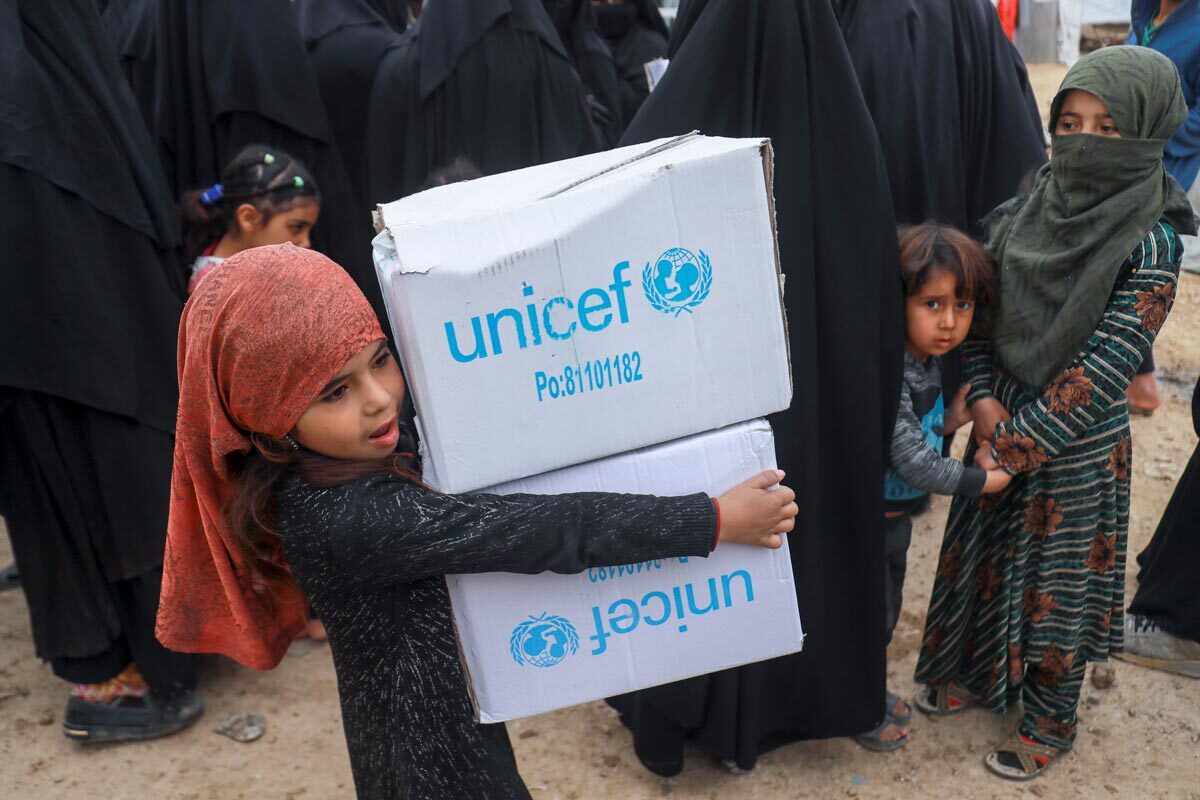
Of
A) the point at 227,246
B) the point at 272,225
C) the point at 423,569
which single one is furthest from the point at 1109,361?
the point at 227,246

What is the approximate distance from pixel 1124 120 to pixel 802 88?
0.63m

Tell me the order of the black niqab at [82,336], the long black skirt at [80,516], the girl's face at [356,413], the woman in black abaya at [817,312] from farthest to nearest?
the long black skirt at [80,516]
the black niqab at [82,336]
the woman in black abaya at [817,312]
the girl's face at [356,413]

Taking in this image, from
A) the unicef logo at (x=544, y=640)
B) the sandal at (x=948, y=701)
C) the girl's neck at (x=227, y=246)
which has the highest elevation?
the girl's neck at (x=227, y=246)

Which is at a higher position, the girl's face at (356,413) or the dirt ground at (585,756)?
the girl's face at (356,413)

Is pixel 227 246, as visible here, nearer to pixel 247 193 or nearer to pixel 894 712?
pixel 247 193

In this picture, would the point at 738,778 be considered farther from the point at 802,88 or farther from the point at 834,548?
the point at 802,88

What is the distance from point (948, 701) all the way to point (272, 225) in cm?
224

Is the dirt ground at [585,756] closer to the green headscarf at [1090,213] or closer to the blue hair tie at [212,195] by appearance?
the green headscarf at [1090,213]

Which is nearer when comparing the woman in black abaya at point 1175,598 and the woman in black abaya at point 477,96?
the woman in black abaya at point 1175,598

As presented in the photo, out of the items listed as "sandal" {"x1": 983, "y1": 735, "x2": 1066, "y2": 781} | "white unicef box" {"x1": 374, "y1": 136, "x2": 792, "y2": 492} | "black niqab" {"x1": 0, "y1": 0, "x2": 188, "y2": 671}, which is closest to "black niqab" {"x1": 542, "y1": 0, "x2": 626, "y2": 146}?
"black niqab" {"x1": 0, "y1": 0, "x2": 188, "y2": 671}

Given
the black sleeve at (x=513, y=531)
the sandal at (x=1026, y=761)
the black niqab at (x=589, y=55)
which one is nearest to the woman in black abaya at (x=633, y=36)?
the black niqab at (x=589, y=55)

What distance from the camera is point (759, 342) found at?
132cm

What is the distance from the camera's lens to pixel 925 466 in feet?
7.18

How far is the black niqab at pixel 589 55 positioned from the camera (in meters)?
4.58
